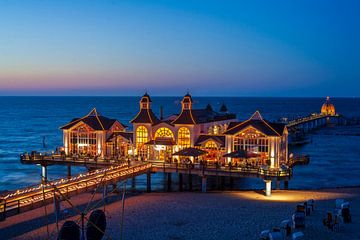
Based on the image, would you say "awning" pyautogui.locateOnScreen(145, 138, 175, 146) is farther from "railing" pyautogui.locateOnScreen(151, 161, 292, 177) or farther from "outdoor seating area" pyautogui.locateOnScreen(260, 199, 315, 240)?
"outdoor seating area" pyautogui.locateOnScreen(260, 199, 315, 240)

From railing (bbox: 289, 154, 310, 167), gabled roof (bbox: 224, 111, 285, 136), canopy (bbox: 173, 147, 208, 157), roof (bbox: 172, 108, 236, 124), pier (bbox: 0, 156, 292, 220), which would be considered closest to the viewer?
pier (bbox: 0, 156, 292, 220)

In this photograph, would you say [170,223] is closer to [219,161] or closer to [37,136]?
[219,161]

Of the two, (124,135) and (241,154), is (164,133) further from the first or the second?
(241,154)

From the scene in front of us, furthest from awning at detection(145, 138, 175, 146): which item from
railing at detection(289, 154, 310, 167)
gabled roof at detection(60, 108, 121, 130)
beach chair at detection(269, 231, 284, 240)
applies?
beach chair at detection(269, 231, 284, 240)

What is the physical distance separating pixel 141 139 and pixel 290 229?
923 inches

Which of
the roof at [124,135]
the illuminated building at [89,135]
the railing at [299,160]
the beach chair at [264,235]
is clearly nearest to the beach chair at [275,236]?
the beach chair at [264,235]

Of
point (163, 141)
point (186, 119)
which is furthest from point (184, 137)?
point (163, 141)

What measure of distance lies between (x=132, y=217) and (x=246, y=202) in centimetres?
935

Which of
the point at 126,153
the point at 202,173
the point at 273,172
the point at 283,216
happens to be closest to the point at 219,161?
the point at 202,173

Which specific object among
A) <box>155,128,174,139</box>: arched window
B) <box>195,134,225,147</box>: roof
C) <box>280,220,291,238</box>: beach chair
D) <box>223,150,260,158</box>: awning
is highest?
<box>155,128,174,139</box>: arched window

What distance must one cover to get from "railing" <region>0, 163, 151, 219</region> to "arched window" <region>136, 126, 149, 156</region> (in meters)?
4.98

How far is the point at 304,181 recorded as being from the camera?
50.8 metres

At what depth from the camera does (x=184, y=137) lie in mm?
44781

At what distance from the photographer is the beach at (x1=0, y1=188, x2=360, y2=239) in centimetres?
2638
